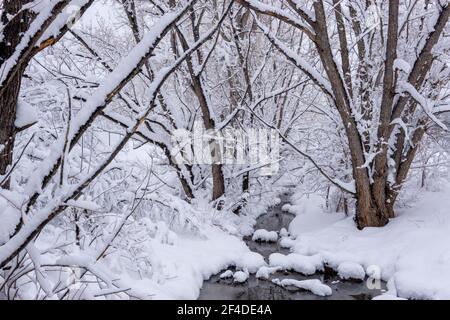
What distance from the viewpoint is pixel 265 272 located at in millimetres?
6711

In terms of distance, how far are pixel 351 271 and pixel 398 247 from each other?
920 mm

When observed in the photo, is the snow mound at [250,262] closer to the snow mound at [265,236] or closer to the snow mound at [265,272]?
the snow mound at [265,272]

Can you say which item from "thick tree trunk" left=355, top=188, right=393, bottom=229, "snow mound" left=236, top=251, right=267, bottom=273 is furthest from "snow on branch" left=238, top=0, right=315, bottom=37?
"snow mound" left=236, top=251, right=267, bottom=273

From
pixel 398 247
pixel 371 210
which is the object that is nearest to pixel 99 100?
pixel 398 247

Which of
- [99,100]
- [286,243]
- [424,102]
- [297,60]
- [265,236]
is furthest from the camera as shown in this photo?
[265,236]

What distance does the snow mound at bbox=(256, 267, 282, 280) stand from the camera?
6.65 meters

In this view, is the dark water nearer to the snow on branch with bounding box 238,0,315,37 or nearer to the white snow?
the snow on branch with bounding box 238,0,315,37

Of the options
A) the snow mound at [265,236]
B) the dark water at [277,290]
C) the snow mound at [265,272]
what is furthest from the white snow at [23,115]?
the snow mound at [265,236]

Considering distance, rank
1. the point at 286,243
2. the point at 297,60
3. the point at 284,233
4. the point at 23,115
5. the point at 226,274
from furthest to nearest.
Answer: the point at 284,233 → the point at 286,243 → the point at 297,60 → the point at 226,274 → the point at 23,115

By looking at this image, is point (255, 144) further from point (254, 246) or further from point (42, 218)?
point (42, 218)

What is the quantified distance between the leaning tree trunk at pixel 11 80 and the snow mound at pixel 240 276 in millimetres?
5313

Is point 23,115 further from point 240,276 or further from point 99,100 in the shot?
point 240,276
